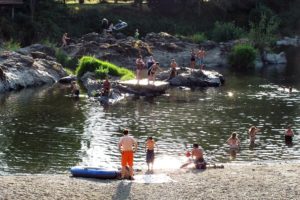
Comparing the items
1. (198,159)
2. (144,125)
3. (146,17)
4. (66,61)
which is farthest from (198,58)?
(198,159)

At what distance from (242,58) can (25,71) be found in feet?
89.1

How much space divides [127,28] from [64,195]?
2879 inches

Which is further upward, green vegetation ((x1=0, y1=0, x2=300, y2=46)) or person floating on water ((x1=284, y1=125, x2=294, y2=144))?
green vegetation ((x1=0, y1=0, x2=300, y2=46))

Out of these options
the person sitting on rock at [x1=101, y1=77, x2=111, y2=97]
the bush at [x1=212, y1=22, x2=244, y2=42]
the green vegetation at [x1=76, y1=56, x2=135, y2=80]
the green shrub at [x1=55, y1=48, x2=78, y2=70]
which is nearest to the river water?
the person sitting on rock at [x1=101, y1=77, x2=111, y2=97]

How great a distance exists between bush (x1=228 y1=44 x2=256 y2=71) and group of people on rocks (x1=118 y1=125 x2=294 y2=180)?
36.6 meters

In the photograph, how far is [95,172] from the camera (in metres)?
27.9

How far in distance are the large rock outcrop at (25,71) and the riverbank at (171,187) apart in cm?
2914

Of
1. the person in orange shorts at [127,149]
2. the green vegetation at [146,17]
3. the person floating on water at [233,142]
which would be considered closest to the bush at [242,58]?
Answer: the green vegetation at [146,17]

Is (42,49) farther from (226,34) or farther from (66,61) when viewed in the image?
(226,34)

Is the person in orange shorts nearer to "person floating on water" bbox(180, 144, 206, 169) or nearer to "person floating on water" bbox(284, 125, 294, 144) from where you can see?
"person floating on water" bbox(180, 144, 206, 169)

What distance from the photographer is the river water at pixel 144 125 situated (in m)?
34.1

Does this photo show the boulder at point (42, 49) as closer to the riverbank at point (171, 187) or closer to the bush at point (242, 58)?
the bush at point (242, 58)

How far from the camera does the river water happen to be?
3409cm

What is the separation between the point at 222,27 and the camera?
9194cm
